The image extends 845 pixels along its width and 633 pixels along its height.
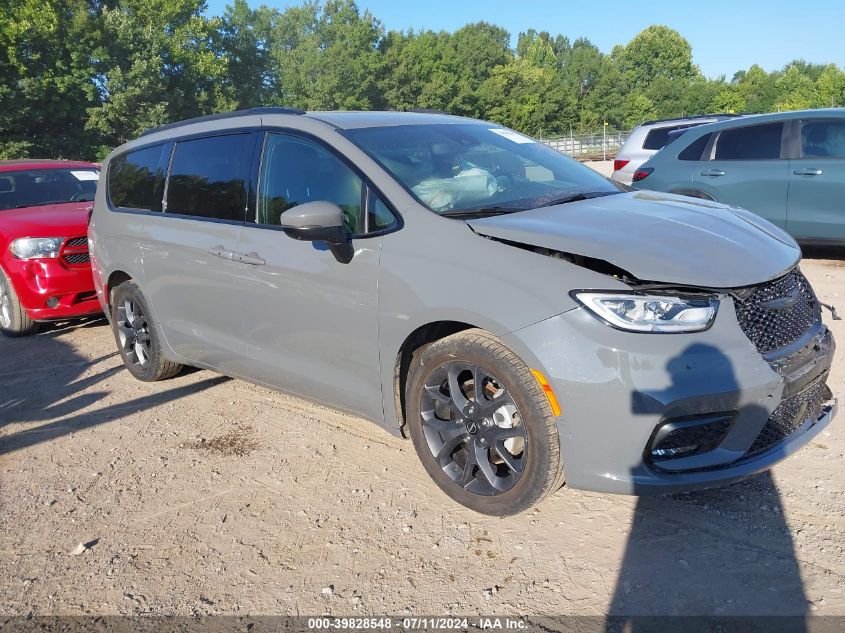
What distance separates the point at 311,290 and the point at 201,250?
1.09 meters

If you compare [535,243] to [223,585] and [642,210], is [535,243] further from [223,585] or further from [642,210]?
[223,585]

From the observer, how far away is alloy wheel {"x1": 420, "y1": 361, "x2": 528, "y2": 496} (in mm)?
3127

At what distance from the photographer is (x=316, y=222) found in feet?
11.2

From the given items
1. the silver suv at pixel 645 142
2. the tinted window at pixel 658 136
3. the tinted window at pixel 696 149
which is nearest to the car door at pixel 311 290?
the tinted window at pixel 696 149

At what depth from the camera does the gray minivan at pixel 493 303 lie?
2.79m

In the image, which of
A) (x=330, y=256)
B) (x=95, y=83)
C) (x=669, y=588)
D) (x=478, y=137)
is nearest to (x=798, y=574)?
(x=669, y=588)

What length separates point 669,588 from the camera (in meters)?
2.71

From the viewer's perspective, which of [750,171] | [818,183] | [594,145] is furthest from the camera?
[594,145]

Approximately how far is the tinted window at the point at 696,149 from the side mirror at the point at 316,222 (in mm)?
5987

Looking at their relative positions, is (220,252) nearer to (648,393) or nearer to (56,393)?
(56,393)

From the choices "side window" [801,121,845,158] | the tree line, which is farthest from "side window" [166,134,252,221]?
the tree line

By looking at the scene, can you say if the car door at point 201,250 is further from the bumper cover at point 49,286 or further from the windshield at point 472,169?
the bumper cover at point 49,286

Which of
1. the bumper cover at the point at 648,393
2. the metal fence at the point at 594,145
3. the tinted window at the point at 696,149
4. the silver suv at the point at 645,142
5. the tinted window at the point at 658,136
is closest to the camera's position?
the bumper cover at the point at 648,393

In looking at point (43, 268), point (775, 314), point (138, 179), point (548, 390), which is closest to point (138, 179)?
point (138, 179)
